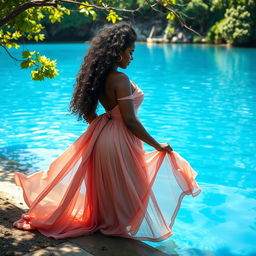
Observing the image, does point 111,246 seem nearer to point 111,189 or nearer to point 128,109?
point 111,189

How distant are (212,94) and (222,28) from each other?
86.8 ft

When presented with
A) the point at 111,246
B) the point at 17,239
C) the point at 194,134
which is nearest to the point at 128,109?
the point at 111,246

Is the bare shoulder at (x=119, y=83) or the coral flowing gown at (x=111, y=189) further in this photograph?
the coral flowing gown at (x=111, y=189)

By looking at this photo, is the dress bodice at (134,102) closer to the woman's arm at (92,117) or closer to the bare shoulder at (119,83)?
the bare shoulder at (119,83)

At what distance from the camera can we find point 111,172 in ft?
10.1

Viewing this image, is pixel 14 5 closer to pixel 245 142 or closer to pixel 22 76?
pixel 245 142

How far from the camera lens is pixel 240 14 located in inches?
1455

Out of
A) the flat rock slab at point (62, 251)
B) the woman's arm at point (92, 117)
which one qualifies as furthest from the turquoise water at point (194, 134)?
the woman's arm at point (92, 117)

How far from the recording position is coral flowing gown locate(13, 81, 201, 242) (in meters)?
3.10

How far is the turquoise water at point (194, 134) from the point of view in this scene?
4.28m

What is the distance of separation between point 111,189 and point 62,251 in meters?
0.60

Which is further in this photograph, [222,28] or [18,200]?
[222,28]

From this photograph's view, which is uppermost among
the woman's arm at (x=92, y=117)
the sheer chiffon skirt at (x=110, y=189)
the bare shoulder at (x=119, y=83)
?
the bare shoulder at (x=119, y=83)

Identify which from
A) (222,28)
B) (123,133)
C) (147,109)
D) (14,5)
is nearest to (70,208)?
(123,133)
